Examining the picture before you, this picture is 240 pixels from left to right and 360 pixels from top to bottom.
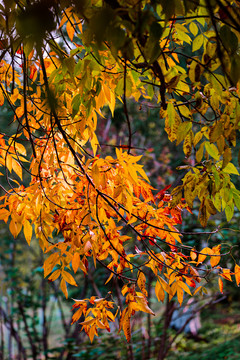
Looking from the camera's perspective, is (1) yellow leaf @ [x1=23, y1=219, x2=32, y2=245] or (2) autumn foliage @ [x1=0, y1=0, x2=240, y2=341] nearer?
(2) autumn foliage @ [x1=0, y1=0, x2=240, y2=341]

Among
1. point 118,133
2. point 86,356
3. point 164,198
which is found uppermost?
point 118,133

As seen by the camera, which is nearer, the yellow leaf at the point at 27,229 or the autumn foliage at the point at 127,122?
the autumn foliage at the point at 127,122

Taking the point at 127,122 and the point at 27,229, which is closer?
the point at 127,122

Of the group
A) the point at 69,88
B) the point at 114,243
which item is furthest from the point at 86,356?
the point at 69,88

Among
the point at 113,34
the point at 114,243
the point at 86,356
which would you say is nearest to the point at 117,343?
→ the point at 86,356

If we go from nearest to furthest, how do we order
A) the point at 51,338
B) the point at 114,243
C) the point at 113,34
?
1. the point at 113,34
2. the point at 114,243
3. the point at 51,338

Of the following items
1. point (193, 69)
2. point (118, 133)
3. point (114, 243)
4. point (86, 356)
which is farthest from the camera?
point (118, 133)

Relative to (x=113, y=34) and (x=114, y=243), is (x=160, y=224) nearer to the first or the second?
(x=114, y=243)

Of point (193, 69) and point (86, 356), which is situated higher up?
point (193, 69)

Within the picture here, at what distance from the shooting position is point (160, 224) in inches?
50.0

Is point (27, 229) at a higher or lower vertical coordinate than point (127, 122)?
lower

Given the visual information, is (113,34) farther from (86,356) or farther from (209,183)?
(86,356)

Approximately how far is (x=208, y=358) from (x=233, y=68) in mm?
3898

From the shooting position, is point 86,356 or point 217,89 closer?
point 217,89
